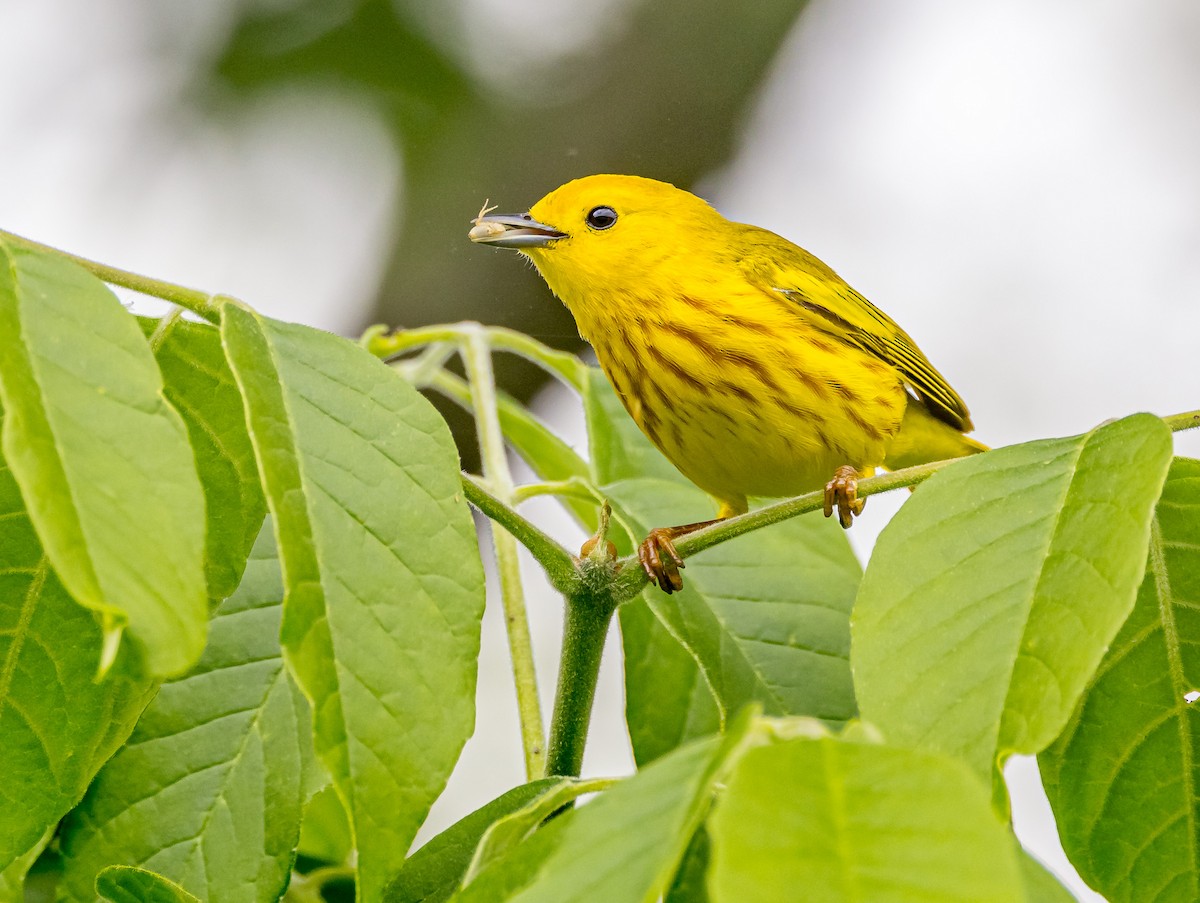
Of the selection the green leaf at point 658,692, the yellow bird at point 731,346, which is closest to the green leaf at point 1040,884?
the green leaf at point 658,692

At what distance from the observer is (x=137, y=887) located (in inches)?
→ 44.1

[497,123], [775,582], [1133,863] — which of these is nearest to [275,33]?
[497,123]

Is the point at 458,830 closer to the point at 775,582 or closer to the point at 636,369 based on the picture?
the point at 775,582

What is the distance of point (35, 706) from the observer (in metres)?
1.15

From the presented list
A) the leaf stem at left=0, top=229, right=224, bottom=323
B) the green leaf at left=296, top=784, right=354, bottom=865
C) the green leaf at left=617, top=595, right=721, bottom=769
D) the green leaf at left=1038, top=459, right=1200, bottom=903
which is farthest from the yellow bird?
the leaf stem at left=0, top=229, right=224, bottom=323

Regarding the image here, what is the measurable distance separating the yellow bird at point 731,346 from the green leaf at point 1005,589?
1.20m

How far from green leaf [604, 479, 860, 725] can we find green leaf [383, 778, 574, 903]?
36cm

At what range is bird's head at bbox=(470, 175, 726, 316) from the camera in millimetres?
2705

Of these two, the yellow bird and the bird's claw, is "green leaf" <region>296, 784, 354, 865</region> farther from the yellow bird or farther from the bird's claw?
the yellow bird

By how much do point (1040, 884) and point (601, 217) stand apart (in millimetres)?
2236

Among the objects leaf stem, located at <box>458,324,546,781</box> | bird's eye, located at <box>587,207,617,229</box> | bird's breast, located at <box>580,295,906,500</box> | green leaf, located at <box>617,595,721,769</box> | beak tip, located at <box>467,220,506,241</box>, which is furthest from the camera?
bird's eye, located at <box>587,207,617,229</box>

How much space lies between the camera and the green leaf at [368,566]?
0.90 m

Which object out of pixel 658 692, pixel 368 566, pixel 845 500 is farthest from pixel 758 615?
pixel 368 566

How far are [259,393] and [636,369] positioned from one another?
1.60 meters
